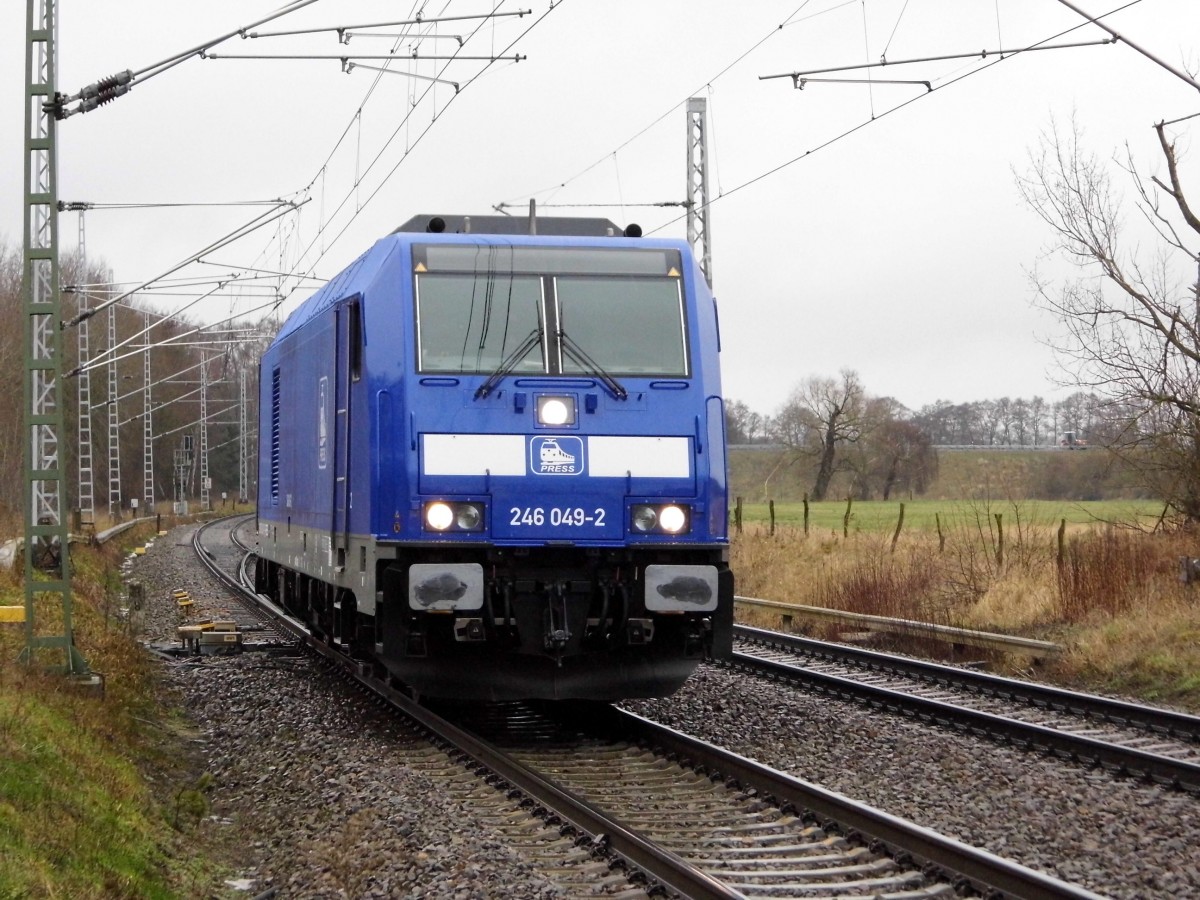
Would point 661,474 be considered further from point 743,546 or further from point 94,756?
point 743,546

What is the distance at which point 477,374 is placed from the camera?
31.0ft

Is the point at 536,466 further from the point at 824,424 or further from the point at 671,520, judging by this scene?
the point at 824,424

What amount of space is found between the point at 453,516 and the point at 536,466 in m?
0.62

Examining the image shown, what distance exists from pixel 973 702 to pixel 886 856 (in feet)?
17.3

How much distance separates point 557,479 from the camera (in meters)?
9.31

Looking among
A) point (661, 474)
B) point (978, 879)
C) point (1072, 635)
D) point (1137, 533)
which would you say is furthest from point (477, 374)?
point (1137, 533)

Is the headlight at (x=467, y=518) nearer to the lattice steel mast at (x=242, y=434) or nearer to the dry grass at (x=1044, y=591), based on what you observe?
the dry grass at (x=1044, y=591)

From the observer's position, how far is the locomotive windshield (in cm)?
957

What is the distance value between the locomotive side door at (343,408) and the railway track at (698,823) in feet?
4.80

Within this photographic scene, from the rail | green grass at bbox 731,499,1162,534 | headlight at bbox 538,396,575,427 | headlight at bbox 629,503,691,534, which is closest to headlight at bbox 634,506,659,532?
headlight at bbox 629,503,691,534

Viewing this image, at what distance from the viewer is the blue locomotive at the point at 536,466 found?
9211 mm

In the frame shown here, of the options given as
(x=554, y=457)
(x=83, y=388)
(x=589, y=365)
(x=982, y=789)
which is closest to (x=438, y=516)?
(x=554, y=457)

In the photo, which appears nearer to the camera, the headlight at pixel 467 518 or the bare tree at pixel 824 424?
the headlight at pixel 467 518

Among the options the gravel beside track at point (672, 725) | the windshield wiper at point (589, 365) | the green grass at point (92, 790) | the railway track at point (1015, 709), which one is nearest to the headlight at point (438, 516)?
the windshield wiper at point (589, 365)
